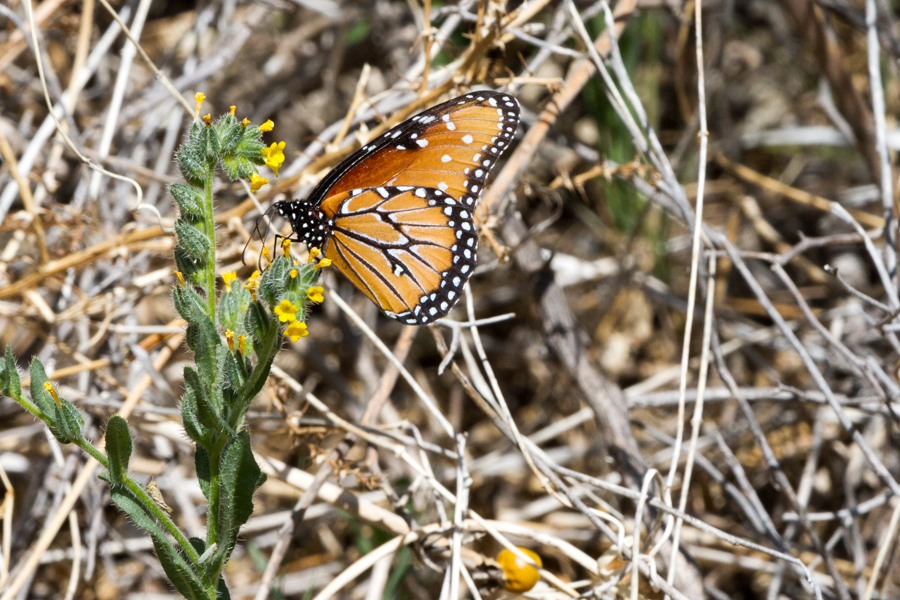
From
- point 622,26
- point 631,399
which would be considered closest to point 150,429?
point 631,399

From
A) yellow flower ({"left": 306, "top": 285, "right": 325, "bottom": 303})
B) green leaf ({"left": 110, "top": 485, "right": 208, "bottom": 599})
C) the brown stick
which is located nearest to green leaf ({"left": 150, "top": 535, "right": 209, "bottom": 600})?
green leaf ({"left": 110, "top": 485, "right": 208, "bottom": 599})

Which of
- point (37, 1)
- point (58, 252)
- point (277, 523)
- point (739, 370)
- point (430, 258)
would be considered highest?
point (37, 1)

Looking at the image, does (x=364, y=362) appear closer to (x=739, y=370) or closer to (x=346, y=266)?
(x=346, y=266)

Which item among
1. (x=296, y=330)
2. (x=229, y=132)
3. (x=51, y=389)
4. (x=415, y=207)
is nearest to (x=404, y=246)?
(x=415, y=207)

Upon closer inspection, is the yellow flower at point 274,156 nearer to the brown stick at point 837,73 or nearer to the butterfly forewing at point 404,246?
the butterfly forewing at point 404,246

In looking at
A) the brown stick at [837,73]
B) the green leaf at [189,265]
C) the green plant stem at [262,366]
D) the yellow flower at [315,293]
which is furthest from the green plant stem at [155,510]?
the brown stick at [837,73]

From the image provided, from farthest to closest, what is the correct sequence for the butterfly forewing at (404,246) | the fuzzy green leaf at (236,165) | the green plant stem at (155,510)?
the butterfly forewing at (404,246) → the fuzzy green leaf at (236,165) → the green plant stem at (155,510)
